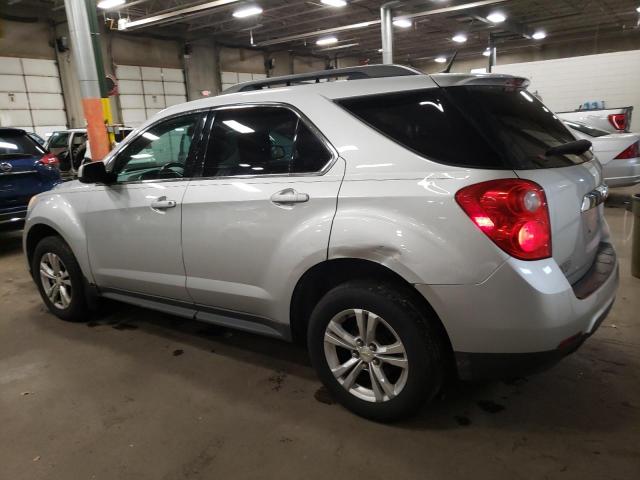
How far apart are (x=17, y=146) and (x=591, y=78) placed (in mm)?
12426

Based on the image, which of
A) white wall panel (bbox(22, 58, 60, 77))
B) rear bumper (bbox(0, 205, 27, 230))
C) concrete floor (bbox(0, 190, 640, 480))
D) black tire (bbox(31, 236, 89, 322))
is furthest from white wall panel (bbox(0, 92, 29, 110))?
concrete floor (bbox(0, 190, 640, 480))

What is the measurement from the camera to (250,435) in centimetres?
232

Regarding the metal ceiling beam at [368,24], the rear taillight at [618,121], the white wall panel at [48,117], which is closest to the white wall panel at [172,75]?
the metal ceiling beam at [368,24]

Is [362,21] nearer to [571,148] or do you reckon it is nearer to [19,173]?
[19,173]

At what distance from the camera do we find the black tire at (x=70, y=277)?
363 cm

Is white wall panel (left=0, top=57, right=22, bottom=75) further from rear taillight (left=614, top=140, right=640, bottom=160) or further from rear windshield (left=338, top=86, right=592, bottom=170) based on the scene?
rear taillight (left=614, top=140, right=640, bottom=160)

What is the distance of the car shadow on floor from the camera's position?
2.30m

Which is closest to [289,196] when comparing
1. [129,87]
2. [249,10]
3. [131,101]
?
[249,10]

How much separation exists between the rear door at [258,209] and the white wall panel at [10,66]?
43.6 ft

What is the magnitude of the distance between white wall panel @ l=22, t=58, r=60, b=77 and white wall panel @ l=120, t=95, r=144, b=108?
1.94m

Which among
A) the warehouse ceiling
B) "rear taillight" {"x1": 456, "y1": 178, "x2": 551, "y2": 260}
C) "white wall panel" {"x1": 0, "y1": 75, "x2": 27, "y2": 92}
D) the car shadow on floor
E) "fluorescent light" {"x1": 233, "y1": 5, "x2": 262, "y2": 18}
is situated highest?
the warehouse ceiling

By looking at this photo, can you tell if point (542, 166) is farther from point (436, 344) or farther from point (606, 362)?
point (606, 362)

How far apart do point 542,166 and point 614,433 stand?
126 centimetres

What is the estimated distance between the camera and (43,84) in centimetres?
1382
